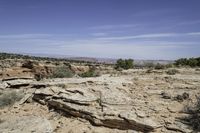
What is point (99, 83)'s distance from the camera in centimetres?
1452

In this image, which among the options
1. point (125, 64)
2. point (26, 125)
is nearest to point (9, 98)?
point (26, 125)

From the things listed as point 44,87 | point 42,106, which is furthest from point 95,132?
point 44,87

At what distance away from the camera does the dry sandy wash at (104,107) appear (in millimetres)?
10234

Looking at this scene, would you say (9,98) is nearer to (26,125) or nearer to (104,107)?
(26,125)

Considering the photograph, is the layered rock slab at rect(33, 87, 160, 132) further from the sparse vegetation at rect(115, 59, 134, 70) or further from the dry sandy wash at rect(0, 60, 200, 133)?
the sparse vegetation at rect(115, 59, 134, 70)

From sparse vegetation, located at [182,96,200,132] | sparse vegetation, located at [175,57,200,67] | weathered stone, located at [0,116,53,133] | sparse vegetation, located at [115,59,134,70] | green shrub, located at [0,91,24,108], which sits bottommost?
weathered stone, located at [0,116,53,133]

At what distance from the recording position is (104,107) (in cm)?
1143

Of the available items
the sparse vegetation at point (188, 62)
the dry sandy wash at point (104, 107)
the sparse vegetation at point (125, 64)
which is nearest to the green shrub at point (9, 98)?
the dry sandy wash at point (104, 107)

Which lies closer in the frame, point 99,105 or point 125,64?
Result: point 99,105

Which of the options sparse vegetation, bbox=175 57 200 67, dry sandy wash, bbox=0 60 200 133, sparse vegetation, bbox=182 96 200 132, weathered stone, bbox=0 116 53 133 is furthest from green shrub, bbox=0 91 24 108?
sparse vegetation, bbox=175 57 200 67

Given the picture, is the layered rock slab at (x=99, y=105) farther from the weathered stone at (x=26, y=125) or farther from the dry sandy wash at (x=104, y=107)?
the weathered stone at (x=26, y=125)

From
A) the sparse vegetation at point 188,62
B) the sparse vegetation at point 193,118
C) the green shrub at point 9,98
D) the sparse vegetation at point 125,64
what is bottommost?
the green shrub at point 9,98

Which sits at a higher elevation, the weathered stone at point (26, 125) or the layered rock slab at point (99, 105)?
the layered rock slab at point (99, 105)

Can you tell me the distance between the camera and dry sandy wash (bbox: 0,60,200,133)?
403 inches
